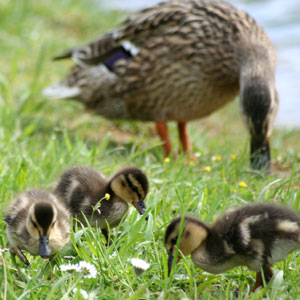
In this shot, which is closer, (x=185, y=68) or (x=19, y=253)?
(x=19, y=253)

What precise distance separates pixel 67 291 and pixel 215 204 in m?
1.06

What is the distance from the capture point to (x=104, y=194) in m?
3.19

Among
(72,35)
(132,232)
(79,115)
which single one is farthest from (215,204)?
(72,35)

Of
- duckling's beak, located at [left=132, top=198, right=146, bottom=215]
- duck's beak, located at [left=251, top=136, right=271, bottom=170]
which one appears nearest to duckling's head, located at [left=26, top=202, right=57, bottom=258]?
duckling's beak, located at [left=132, top=198, right=146, bottom=215]

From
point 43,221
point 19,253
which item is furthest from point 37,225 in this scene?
point 19,253

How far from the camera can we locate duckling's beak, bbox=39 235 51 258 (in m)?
2.56

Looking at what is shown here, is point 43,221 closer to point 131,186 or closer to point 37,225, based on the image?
point 37,225

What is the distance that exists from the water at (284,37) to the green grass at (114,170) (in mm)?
848

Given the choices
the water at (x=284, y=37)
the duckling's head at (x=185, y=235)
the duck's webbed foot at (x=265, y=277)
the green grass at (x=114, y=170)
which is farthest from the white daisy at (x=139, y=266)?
the water at (x=284, y=37)

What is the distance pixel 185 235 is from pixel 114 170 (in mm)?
1518

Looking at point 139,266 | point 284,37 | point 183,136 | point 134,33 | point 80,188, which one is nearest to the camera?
point 139,266

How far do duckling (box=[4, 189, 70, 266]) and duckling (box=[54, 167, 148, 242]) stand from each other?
0.76ft

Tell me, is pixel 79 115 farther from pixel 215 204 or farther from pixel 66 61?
pixel 215 204

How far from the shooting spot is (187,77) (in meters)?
5.00
